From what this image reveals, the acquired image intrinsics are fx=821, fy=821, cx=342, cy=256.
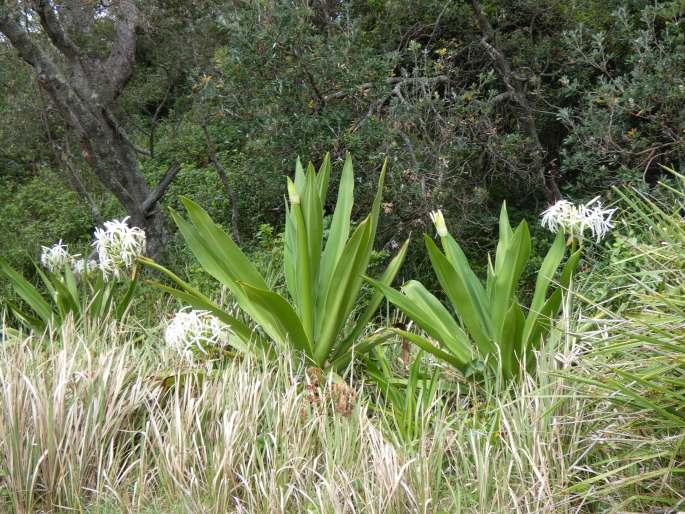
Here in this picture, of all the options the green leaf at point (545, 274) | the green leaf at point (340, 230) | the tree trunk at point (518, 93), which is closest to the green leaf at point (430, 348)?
the green leaf at point (545, 274)

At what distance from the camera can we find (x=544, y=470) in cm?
293

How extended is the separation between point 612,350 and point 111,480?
2.10 meters

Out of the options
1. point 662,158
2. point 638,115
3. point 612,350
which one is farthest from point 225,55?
point 612,350

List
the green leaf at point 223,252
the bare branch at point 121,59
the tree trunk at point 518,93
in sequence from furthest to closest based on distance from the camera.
Result: the bare branch at point 121,59 → the tree trunk at point 518,93 → the green leaf at point 223,252

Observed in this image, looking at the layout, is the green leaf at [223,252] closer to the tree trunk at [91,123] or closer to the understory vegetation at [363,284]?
the understory vegetation at [363,284]

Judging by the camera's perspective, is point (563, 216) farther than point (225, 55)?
No

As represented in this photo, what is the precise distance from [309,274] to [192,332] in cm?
65

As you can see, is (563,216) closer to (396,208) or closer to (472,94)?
(396,208)

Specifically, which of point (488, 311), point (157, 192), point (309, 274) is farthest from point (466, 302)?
point (157, 192)

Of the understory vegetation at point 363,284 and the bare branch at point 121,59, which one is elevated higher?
the bare branch at point 121,59

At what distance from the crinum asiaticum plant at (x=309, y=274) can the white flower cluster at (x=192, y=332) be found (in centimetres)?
12

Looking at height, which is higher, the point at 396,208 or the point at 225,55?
the point at 225,55

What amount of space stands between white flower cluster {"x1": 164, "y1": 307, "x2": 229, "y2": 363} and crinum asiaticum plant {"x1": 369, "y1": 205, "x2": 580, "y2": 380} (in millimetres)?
843

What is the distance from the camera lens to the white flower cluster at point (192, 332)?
3.94m
